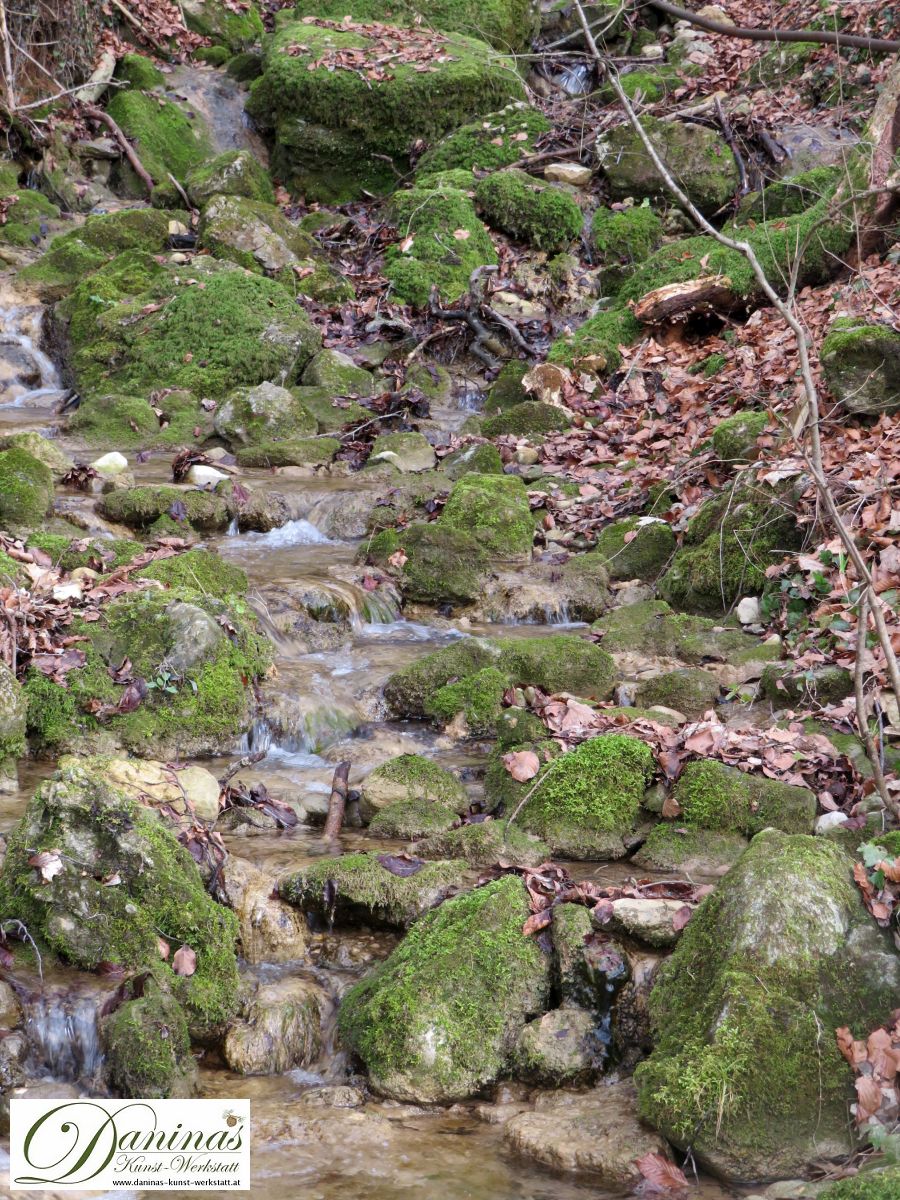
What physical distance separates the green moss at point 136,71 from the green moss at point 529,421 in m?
9.36

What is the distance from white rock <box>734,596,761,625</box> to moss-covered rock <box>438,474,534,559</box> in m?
1.95

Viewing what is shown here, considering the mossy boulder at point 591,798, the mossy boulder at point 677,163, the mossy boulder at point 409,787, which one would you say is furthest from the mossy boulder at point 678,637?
the mossy boulder at point 677,163

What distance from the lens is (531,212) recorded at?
524 inches

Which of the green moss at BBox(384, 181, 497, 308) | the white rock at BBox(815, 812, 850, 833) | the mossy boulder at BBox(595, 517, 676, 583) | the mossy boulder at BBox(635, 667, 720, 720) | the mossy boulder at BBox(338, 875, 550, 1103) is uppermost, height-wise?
the green moss at BBox(384, 181, 497, 308)

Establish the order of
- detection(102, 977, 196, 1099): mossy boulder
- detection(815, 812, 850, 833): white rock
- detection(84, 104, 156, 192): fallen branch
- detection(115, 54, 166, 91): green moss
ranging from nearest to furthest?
detection(102, 977, 196, 1099): mossy boulder, detection(815, 812, 850, 833): white rock, detection(84, 104, 156, 192): fallen branch, detection(115, 54, 166, 91): green moss

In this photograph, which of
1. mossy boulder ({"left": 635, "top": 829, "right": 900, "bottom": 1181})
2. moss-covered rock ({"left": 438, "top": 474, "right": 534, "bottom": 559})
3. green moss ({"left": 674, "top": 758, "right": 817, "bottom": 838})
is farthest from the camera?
moss-covered rock ({"left": 438, "top": 474, "right": 534, "bottom": 559})

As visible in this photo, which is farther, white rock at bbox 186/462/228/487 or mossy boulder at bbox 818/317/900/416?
white rock at bbox 186/462/228/487

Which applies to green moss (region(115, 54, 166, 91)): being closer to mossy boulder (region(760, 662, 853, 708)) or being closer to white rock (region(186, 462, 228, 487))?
white rock (region(186, 462, 228, 487))

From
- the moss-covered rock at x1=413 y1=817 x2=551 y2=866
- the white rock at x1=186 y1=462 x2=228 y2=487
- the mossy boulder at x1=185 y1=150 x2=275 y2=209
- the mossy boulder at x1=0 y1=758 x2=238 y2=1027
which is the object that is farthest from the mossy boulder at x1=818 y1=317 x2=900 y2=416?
the mossy boulder at x1=185 y1=150 x2=275 y2=209

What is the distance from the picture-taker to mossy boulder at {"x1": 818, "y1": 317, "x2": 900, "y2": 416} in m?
7.18

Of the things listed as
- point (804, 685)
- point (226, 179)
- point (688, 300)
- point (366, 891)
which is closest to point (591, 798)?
point (366, 891)

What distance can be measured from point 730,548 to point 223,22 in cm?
1509

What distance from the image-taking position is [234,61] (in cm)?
1705

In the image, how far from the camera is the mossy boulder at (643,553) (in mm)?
7906
